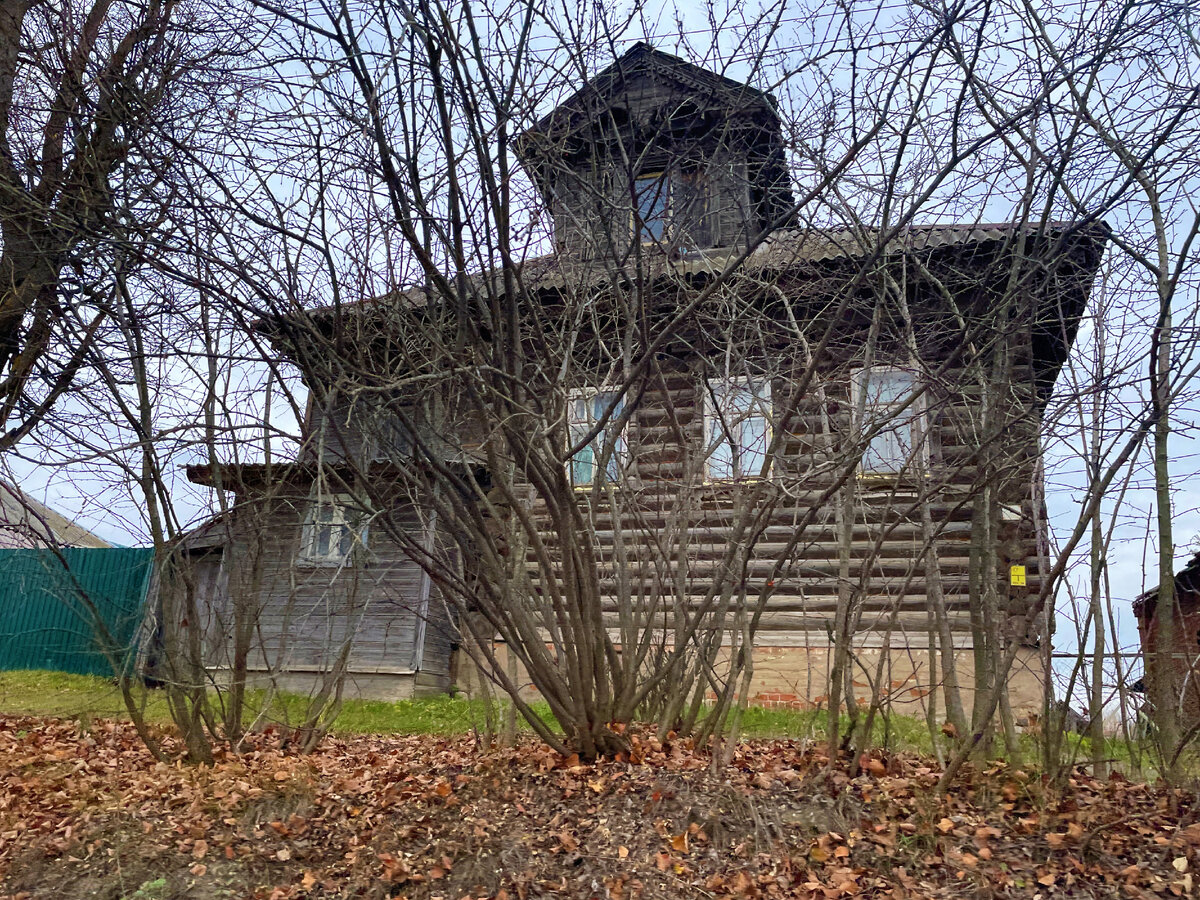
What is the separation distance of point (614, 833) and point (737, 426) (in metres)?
4.81

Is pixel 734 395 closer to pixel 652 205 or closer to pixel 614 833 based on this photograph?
pixel 652 205

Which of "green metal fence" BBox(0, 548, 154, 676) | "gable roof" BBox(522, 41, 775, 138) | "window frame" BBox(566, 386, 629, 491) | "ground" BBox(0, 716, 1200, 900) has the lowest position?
"ground" BBox(0, 716, 1200, 900)

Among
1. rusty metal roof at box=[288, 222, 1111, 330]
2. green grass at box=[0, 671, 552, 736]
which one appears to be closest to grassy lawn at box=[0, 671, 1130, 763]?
green grass at box=[0, 671, 552, 736]

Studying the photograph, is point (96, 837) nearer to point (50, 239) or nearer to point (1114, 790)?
point (50, 239)

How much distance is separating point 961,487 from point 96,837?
540 centimetres

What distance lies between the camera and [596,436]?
4855mm

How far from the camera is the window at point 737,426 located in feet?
19.8

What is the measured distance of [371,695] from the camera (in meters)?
10.7

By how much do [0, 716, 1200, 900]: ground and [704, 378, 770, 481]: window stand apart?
2058 mm

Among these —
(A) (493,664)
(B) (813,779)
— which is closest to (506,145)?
(A) (493,664)

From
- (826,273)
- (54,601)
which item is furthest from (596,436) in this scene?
(54,601)

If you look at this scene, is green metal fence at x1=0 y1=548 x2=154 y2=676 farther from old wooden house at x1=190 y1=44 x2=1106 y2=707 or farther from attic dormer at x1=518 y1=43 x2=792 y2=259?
attic dormer at x1=518 y1=43 x2=792 y2=259

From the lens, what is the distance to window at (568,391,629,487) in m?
5.24

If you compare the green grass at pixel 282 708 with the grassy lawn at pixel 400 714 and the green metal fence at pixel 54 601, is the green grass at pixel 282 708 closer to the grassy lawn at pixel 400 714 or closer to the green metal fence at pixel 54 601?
the grassy lawn at pixel 400 714
